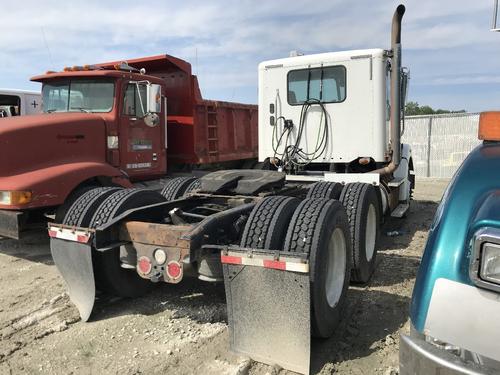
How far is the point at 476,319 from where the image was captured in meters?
1.56

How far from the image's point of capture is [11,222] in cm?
529

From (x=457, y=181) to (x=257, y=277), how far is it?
4.82 ft

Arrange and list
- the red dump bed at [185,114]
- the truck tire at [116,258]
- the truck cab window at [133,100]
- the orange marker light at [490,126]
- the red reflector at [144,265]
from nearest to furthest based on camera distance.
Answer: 1. the orange marker light at [490,126]
2. the red reflector at [144,265]
3. the truck tire at [116,258]
4. the truck cab window at [133,100]
5. the red dump bed at [185,114]

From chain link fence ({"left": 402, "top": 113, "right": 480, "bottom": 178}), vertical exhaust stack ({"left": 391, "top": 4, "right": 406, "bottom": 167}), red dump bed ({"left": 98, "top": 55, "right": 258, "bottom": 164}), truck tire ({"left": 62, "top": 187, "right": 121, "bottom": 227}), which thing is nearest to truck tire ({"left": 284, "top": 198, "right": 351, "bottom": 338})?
truck tire ({"left": 62, "top": 187, "right": 121, "bottom": 227})

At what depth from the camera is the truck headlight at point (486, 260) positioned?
156 cm

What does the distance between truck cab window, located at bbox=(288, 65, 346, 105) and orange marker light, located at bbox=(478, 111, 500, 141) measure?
4576 millimetres

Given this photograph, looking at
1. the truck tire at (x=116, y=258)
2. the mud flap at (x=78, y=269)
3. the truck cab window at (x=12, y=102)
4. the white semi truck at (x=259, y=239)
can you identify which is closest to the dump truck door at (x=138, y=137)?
the white semi truck at (x=259, y=239)

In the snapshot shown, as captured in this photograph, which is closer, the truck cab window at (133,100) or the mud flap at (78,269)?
the mud flap at (78,269)

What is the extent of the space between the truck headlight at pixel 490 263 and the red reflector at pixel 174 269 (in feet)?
7.08

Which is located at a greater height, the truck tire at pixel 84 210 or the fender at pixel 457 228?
the fender at pixel 457 228

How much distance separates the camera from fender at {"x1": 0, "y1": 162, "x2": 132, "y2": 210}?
5367mm

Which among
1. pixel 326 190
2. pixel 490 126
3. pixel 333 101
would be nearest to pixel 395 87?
pixel 333 101

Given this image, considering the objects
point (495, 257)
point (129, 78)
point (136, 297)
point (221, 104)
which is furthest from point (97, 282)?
point (221, 104)

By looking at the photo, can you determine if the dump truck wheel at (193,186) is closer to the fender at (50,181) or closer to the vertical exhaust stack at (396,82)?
the fender at (50,181)
